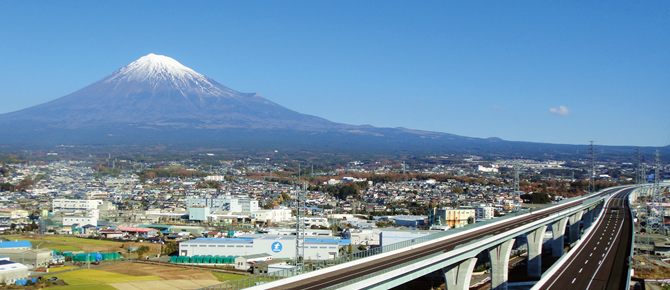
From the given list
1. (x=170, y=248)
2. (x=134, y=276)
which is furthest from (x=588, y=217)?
(x=134, y=276)

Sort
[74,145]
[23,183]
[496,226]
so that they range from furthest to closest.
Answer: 1. [74,145]
2. [23,183]
3. [496,226]

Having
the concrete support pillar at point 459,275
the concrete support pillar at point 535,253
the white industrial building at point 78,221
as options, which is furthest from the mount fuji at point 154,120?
the concrete support pillar at point 459,275

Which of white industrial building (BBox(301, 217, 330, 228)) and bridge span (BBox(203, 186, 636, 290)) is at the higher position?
bridge span (BBox(203, 186, 636, 290))

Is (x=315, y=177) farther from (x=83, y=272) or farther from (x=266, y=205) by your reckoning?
(x=83, y=272)

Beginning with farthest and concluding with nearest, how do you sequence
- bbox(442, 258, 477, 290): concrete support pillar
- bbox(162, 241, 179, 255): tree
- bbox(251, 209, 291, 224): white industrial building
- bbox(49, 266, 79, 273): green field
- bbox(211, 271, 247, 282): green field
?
1. bbox(251, 209, 291, 224): white industrial building
2. bbox(162, 241, 179, 255): tree
3. bbox(49, 266, 79, 273): green field
4. bbox(211, 271, 247, 282): green field
5. bbox(442, 258, 477, 290): concrete support pillar

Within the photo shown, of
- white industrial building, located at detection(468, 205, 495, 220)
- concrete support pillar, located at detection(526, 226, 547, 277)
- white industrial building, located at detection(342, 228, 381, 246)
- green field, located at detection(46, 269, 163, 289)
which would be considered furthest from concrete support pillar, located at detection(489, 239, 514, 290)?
white industrial building, located at detection(468, 205, 495, 220)

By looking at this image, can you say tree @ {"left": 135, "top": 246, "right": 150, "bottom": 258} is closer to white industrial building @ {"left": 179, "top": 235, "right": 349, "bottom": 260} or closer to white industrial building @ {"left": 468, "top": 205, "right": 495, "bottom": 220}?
white industrial building @ {"left": 179, "top": 235, "right": 349, "bottom": 260}

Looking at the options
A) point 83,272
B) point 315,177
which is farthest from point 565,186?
point 83,272
